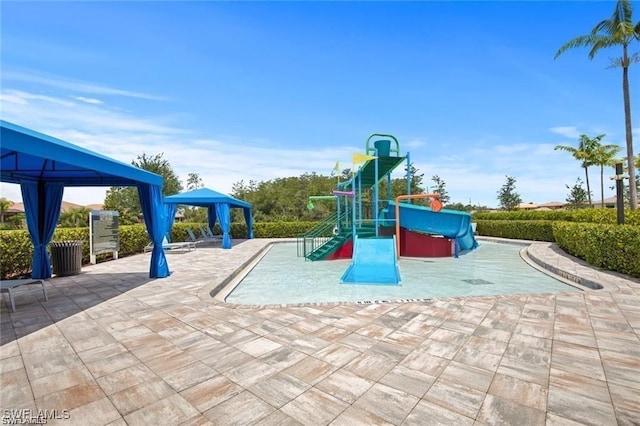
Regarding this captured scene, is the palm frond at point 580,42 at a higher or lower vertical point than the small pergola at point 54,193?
higher

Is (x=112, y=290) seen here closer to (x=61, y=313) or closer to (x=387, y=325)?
(x=61, y=313)

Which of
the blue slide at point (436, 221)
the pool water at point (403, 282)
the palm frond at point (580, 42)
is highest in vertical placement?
the palm frond at point (580, 42)

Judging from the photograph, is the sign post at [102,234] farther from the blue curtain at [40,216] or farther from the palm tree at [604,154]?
the palm tree at [604,154]

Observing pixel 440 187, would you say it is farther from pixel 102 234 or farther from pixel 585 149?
pixel 102 234

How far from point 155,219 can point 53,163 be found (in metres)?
2.15

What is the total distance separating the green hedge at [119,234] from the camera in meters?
7.76

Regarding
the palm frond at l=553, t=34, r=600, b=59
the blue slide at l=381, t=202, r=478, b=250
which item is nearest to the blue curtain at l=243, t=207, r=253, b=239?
the blue slide at l=381, t=202, r=478, b=250

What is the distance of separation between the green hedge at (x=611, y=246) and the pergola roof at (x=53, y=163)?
35.8 feet

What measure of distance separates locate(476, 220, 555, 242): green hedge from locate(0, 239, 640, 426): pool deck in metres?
14.1

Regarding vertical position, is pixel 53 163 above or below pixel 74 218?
above

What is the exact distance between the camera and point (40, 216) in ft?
23.8

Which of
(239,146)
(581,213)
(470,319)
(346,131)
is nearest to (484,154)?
(581,213)

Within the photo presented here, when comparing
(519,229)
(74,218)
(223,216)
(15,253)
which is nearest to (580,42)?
(519,229)

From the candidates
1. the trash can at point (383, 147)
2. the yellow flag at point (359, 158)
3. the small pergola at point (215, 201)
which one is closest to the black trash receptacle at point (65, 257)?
the small pergola at point (215, 201)
